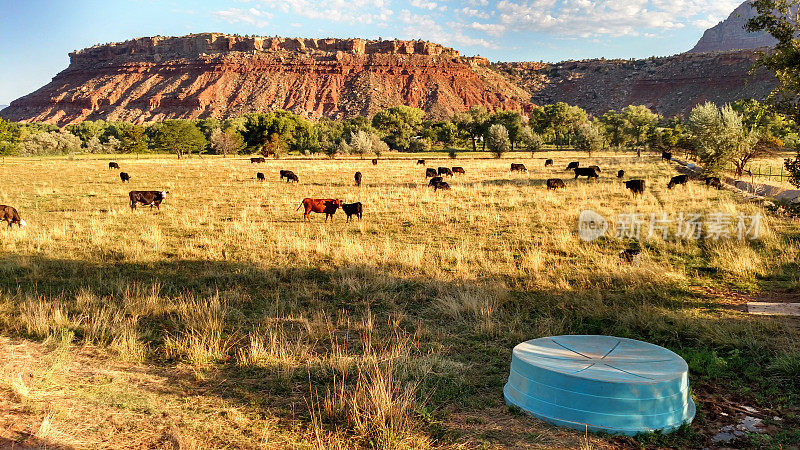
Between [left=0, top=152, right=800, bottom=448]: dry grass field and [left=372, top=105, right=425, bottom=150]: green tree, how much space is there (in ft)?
275

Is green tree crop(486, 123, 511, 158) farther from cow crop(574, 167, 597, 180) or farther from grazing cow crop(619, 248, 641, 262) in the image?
grazing cow crop(619, 248, 641, 262)

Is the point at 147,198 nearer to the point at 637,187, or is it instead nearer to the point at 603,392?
the point at 603,392

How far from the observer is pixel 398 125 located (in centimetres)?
10038

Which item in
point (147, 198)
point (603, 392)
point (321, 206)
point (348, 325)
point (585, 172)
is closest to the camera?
point (603, 392)

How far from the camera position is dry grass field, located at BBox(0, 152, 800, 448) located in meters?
4.64

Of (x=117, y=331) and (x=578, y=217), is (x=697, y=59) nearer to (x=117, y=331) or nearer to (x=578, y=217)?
(x=578, y=217)

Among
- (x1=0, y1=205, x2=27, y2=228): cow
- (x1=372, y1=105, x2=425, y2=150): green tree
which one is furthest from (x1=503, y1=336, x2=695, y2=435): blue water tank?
(x1=372, y1=105, x2=425, y2=150): green tree

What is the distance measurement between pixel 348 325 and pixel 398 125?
9562 centimetres

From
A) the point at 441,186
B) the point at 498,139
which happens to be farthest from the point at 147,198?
the point at 498,139

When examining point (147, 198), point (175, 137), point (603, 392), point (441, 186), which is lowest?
point (603, 392)

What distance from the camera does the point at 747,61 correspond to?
165125 millimetres

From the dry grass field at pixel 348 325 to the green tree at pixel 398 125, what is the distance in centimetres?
8379

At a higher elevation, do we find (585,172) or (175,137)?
(175,137)

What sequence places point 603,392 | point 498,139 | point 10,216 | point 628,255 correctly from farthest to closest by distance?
point 498,139
point 10,216
point 628,255
point 603,392
